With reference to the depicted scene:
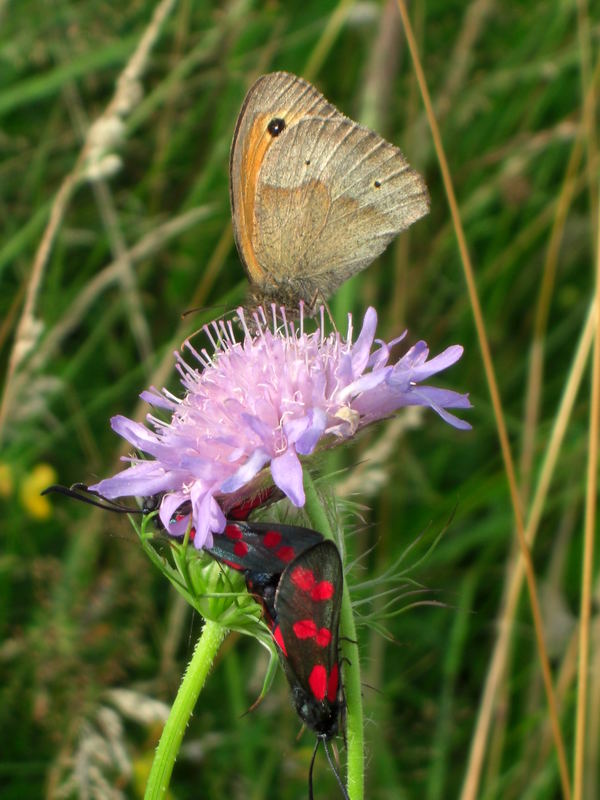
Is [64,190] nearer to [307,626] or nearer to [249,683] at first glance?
[249,683]

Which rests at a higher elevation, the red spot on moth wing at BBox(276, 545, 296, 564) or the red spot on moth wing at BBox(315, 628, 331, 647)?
the red spot on moth wing at BBox(276, 545, 296, 564)

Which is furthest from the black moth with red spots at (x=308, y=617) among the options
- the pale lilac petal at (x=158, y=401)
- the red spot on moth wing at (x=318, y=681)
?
the pale lilac petal at (x=158, y=401)

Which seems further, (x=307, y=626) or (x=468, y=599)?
(x=468, y=599)

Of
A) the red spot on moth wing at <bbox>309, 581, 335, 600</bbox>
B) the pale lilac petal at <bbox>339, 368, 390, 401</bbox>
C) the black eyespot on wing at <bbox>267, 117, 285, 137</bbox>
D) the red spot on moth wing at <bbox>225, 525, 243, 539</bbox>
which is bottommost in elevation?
the red spot on moth wing at <bbox>309, 581, 335, 600</bbox>

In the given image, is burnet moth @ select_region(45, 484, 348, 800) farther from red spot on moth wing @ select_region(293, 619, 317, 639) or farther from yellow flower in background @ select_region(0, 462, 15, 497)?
yellow flower in background @ select_region(0, 462, 15, 497)

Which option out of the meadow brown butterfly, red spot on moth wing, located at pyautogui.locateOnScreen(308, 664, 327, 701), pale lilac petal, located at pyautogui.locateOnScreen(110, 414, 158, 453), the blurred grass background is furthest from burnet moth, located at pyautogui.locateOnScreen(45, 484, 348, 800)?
the meadow brown butterfly

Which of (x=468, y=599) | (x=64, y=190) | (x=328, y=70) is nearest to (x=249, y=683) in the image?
(x=468, y=599)

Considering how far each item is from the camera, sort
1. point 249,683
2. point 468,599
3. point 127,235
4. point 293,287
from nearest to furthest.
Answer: point 293,287
point 249,683
point 468,599
point 127,235
